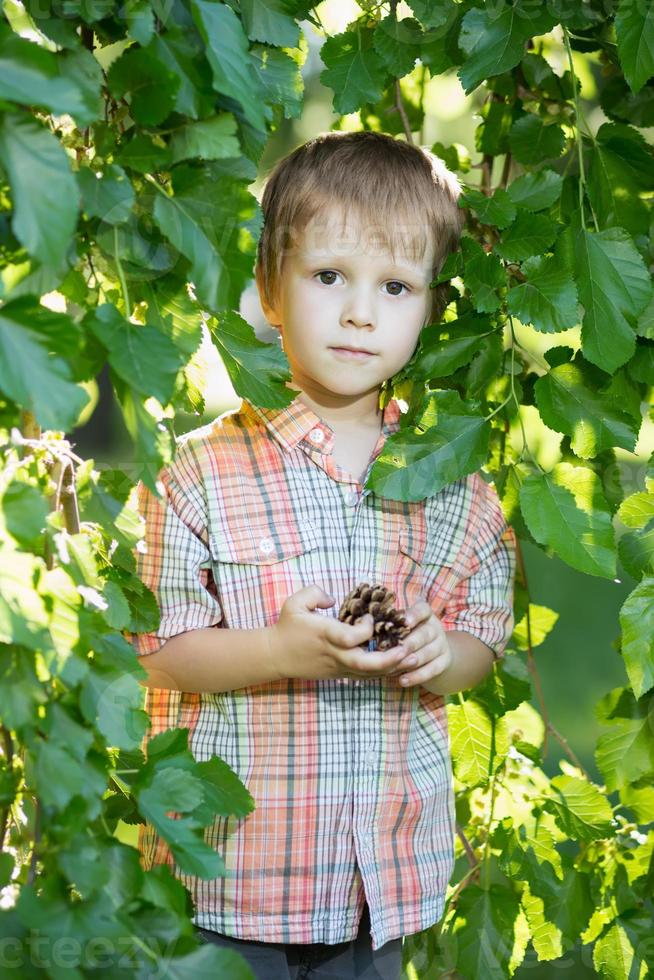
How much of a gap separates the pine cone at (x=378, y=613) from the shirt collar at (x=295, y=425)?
249mm

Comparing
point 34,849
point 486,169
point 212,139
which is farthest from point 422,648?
point 486,169

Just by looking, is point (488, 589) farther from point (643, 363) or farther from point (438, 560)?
point (643, 363)

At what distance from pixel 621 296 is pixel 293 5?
44 centimetres

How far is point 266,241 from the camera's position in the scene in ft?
4.59

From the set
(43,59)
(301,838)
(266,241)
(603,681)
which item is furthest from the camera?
(603,681)

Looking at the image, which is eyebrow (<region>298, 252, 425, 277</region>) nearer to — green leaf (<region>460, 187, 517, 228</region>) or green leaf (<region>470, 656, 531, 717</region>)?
green leaf (<region>460, 187, 517, 228</region>)

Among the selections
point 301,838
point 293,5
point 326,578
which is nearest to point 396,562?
point 326,578

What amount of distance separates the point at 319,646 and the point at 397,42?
0.67 m

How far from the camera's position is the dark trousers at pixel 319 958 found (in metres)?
1.25

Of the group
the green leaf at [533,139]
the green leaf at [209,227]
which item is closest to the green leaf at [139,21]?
the green leaf at [209,227]

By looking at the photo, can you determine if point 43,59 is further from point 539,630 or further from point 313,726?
point 539,630

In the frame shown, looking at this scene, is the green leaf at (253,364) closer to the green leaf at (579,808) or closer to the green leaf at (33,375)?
the green leaf at (33,375)

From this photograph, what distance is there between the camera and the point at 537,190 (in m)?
1.33

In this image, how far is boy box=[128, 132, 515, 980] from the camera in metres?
1.26
